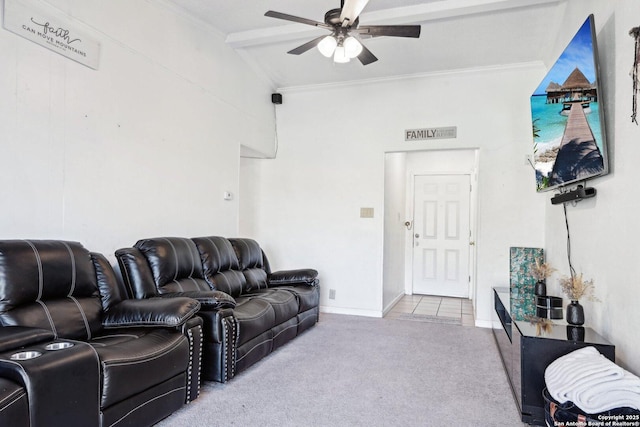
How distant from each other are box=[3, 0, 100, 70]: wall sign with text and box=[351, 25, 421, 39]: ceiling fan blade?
192cm

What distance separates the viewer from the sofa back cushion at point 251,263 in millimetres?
4043

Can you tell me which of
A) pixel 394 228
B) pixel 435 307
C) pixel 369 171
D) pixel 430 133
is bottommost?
pixel 435 307

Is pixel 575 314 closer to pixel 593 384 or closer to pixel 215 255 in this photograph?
pixel 593 384

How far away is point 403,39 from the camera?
4094 millimetres

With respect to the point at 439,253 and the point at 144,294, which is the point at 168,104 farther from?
the point at 439,253

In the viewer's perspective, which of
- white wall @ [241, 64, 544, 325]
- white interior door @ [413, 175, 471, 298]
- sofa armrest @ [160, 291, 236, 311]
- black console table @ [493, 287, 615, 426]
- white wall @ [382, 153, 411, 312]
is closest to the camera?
black console table @ [493, 287, 615, 426]

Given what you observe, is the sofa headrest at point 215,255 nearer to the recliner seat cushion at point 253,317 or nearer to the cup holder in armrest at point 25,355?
the recliner seat cushion at point 253,317

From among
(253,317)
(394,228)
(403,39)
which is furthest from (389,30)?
(394,228)

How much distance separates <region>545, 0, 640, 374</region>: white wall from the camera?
1925 mm

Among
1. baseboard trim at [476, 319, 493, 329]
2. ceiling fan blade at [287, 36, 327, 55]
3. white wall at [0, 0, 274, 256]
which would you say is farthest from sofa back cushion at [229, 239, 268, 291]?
baseboard trim at [476, 319, 493, 329]

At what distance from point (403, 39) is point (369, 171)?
1.61m

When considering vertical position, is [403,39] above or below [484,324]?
above

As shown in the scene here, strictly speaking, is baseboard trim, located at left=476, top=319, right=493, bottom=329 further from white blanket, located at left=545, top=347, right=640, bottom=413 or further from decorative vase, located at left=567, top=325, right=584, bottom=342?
white blanket, located at left=545, top=347, right=640, bottom=413

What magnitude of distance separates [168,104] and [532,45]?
3679mm
